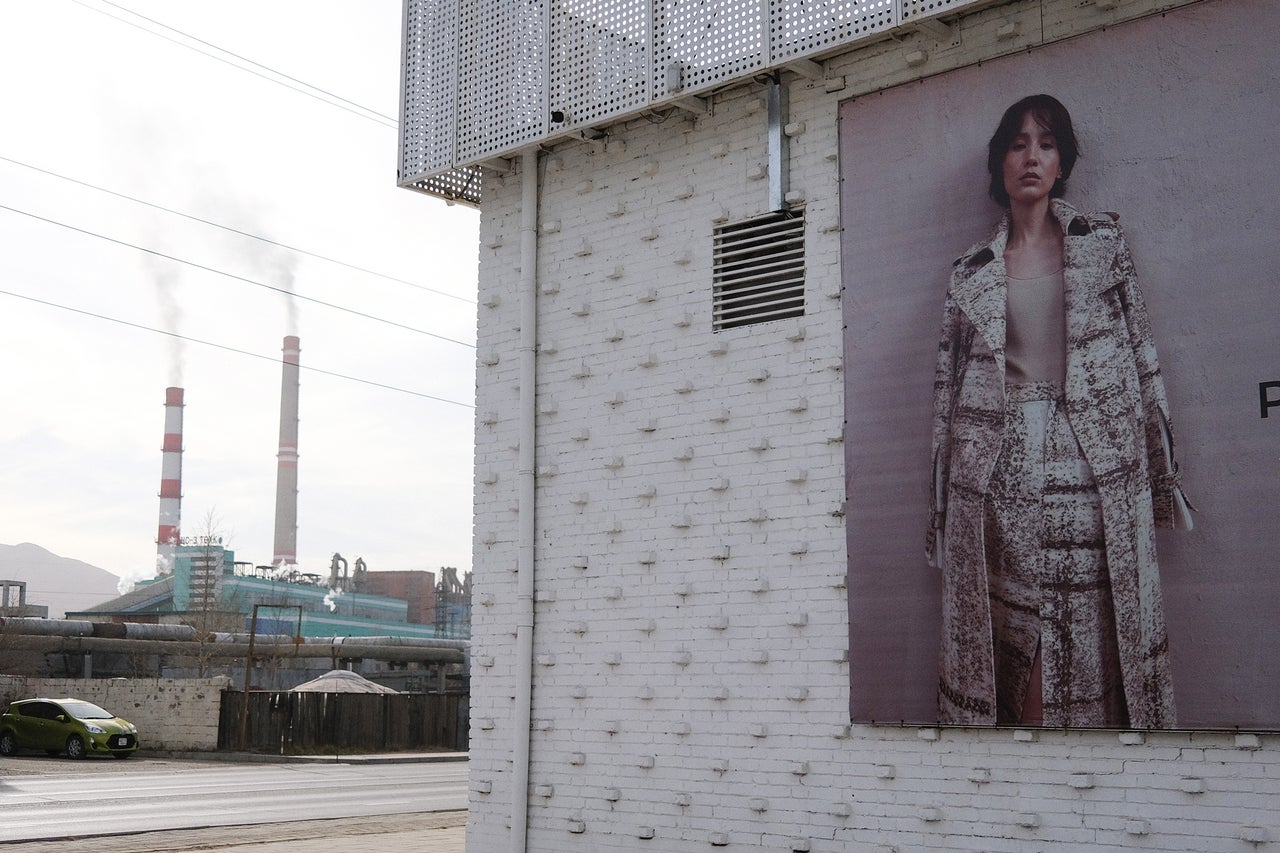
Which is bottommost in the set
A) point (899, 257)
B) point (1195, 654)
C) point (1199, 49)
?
point (1195, 654)

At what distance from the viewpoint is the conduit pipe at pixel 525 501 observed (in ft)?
41.0

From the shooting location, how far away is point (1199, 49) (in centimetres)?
933

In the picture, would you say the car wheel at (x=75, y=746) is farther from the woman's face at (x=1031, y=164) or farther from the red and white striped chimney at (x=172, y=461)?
the red and white striped chimney at (x=172, y=461)

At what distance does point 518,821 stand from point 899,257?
6.31 metres

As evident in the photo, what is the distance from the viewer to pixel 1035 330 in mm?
9977

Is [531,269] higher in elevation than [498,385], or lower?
higher

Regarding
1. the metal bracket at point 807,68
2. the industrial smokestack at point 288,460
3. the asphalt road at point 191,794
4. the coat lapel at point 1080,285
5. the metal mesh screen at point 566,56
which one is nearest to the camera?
the coat lapel at point 1080,285

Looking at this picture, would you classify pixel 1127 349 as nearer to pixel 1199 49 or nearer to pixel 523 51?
pixel 1199 49

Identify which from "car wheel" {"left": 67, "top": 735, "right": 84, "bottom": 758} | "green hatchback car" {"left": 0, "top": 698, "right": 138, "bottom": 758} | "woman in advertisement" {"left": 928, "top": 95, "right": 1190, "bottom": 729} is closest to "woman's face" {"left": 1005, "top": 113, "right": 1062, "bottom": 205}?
"woman in advertisement" {"left": 928, "top": 95, "right": 1190, "bottom": 729}

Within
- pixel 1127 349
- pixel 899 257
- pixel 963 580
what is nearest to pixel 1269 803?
pixel 963 580

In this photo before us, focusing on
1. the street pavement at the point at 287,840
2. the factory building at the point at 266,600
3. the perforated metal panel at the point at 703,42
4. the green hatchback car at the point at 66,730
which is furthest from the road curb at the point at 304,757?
the factory building at the point at 266,600

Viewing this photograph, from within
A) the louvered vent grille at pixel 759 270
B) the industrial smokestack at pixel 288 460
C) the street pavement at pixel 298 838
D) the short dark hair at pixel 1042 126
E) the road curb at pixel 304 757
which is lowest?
the road curb at pixel 304 757

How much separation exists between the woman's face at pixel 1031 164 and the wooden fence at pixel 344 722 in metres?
33.9

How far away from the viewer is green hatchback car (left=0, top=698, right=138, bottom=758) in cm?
3438
